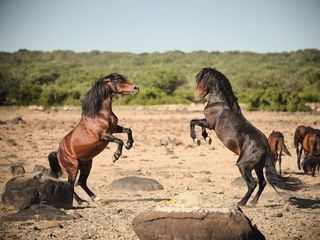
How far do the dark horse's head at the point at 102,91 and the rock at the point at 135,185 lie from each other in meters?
2.19

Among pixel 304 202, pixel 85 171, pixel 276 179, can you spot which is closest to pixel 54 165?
pixel 85 171

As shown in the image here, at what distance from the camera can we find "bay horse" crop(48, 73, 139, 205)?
34.6 ft

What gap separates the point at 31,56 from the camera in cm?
13150

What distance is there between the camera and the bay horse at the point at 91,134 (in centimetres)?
1055

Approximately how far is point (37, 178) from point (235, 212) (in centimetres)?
385

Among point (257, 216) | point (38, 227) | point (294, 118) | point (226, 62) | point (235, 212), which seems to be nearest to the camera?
point (235, 212)

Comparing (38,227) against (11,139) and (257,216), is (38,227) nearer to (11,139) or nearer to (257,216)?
(257,216)

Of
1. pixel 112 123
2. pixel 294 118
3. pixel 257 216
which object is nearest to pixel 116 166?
pixel 112 123

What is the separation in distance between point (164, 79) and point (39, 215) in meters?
56.9

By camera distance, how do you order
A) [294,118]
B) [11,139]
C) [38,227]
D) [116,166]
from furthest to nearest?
[294,118] < [11,139] < [116,166] < [38,227]

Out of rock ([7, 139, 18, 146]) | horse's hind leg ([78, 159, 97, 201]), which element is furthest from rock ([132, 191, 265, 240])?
rock ([7, 139, 18, 146])

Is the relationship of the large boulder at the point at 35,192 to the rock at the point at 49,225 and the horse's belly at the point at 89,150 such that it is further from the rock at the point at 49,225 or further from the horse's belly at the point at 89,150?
the rock at the point at 49,225

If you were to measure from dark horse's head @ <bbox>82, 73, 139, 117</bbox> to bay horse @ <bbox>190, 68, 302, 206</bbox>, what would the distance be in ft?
4.42

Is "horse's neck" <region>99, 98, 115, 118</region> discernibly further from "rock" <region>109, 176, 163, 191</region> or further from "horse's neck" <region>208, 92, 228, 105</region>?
"rock" <region>109, 176, 163, 191</region>
